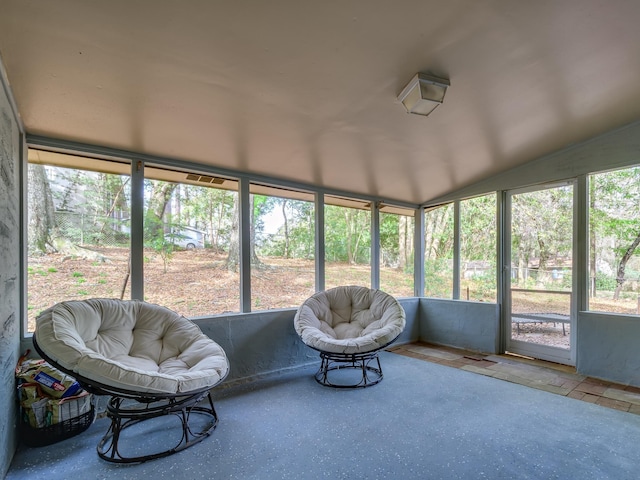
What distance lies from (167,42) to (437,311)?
435cm

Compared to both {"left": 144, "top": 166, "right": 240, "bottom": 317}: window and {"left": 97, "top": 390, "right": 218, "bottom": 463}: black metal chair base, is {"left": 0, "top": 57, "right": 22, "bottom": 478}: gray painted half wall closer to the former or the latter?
{"left": 97, "top": 390, "right": 218, "bottom": 463}: black metal chair base

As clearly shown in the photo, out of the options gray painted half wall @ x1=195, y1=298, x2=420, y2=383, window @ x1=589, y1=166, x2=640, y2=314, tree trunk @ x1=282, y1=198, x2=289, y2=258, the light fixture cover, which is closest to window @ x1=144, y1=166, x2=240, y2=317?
gray painted half wall @ x1=195, y1=298, x2=420, y2=383

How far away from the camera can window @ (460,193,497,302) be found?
4.12 metres

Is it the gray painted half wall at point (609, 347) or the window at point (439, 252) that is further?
the window at point (439, 252)

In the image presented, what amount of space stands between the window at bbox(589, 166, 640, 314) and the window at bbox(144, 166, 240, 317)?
144 inches

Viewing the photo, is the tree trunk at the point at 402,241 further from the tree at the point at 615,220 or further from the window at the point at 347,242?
the tree at the point at 615,220

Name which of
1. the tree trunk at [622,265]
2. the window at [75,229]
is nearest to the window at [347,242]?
the window at [75,229]

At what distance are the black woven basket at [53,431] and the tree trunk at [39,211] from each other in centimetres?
119

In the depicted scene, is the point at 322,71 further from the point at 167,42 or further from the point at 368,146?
the point at 368,146

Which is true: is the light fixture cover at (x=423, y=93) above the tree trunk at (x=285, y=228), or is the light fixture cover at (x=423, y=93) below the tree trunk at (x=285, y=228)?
above

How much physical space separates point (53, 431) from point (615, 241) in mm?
4872

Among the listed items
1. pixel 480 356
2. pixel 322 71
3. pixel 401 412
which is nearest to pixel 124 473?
pixel 401 412

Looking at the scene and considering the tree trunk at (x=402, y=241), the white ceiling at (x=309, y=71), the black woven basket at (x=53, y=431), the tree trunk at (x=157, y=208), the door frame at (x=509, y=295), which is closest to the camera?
the white ceiling at (x=309, y=71)

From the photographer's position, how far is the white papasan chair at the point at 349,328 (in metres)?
2.85
